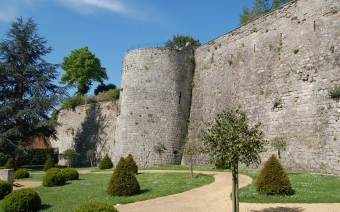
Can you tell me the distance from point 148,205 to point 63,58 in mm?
40014

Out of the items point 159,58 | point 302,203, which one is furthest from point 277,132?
point 159,58

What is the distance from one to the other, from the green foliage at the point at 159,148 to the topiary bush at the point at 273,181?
38.3 ft

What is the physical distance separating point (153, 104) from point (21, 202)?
14088mm

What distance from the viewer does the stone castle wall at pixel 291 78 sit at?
14742mm

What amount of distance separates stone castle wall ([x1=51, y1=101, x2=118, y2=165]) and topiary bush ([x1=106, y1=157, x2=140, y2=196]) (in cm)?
1574

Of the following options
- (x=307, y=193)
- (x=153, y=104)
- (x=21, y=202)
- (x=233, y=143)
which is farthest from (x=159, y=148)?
(x=233, y=143)

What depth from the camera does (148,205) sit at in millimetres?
10086

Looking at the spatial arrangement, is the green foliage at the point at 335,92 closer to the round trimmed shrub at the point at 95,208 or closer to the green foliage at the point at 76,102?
the round trimmed shrub at the point at 95,208

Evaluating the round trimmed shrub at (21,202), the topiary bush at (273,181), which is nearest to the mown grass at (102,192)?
the round trimmed shrub at (21,202)

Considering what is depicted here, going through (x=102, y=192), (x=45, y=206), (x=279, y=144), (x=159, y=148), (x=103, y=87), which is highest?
(x=103, y=87)

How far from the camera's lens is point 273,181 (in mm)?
10211

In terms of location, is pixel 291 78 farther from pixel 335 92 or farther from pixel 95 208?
pixel 95 208

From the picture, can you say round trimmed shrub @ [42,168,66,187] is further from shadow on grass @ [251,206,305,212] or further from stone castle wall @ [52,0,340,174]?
shadow on grass @ [251,206,305,212]

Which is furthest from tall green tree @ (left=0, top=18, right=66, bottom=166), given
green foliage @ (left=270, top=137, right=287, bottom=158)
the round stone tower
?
green foliage @ (left=270, top=137, right=287, bottom=158)
